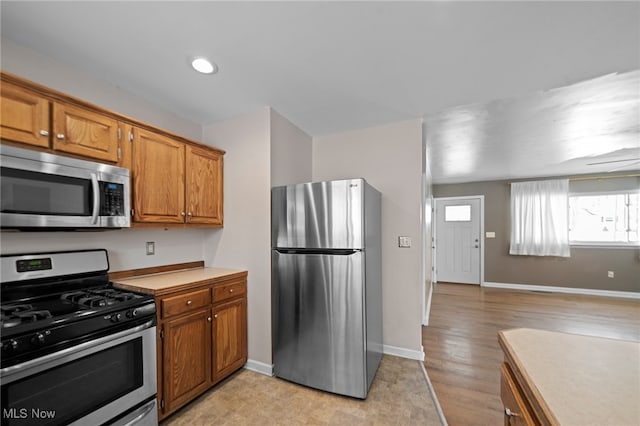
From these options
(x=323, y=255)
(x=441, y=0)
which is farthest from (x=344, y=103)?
(x=323, y=255)

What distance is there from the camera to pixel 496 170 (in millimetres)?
4969

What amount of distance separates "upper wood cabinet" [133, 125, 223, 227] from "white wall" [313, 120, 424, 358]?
5.38ft

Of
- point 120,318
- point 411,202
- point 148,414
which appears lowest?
point 148,414

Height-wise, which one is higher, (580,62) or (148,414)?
(580,62)

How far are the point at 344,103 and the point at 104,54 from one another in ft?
5.80

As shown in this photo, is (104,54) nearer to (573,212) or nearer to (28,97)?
(28,97)

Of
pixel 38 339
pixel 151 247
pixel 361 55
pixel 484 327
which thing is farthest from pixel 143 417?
pixel 484 327

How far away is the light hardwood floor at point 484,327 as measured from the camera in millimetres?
2039

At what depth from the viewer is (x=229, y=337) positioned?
7.27 ft

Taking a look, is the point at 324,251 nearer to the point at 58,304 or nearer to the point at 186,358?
the point at 186,358

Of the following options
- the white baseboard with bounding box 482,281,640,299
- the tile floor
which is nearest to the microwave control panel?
the tile floor

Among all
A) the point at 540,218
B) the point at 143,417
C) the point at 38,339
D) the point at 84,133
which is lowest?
the point at 143,417

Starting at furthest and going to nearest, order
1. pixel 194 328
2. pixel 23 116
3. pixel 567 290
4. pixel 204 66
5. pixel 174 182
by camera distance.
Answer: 1. pixel 567 290
2. pixel 174 182
3. pixel 194 328
4. pixel 204 66
5. pixel 23 116

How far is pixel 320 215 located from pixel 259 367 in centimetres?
152
